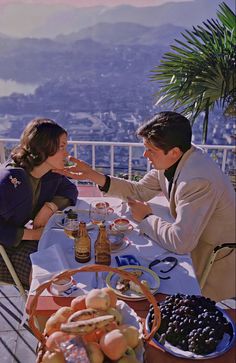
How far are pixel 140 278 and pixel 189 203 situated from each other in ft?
1.53

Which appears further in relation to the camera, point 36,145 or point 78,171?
point 78,171

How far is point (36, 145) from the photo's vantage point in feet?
7.03

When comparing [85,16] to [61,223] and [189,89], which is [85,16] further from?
[61,223]

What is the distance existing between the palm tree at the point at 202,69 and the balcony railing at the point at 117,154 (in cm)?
45

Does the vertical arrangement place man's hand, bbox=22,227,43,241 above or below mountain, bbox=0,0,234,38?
below

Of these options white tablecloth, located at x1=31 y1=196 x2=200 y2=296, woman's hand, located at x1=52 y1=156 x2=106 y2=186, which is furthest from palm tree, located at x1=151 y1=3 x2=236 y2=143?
white tablecloth, located at x1=31 y1=196 x2=200 y2=296

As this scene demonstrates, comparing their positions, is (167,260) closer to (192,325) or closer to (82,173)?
(192,325)

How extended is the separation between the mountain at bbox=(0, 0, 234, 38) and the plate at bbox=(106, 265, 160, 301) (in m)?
6.16

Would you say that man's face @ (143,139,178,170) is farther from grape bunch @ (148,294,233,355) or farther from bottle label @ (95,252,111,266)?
grape bunch @ (148,294,233,355)

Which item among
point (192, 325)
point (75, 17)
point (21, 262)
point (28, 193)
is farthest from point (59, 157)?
point (75, 17)

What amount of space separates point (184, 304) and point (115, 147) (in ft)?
9.27

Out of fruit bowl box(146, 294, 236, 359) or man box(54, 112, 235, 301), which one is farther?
man box(54, 112, 235, 301)

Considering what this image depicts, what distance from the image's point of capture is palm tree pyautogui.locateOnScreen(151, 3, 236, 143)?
3.44 m

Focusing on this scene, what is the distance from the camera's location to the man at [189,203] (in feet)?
5.86
